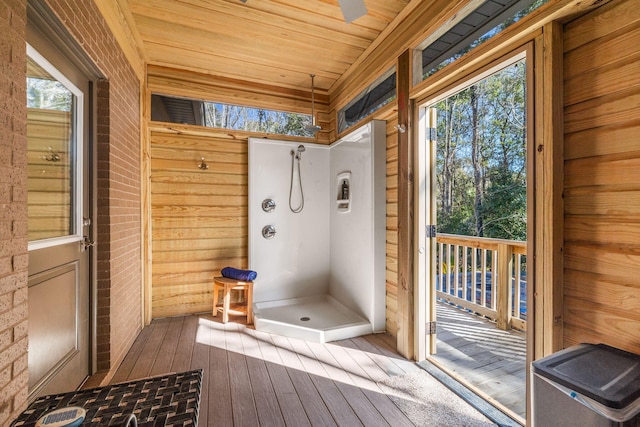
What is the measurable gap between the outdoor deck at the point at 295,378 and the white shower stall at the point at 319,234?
0.94 feet

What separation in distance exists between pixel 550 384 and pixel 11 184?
6.74 ft

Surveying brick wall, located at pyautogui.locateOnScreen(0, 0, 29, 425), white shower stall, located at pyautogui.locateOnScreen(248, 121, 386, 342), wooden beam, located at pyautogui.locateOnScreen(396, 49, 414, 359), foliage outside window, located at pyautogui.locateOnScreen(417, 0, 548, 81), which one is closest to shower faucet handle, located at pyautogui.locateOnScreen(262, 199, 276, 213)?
white shower stall, located at pyautogui.locateOnScreen(248, 121, 386, 342)

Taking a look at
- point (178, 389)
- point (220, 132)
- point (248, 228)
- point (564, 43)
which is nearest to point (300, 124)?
point (220, 132)

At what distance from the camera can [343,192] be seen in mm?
3320

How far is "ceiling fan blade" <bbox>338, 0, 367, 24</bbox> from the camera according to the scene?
4.78ft

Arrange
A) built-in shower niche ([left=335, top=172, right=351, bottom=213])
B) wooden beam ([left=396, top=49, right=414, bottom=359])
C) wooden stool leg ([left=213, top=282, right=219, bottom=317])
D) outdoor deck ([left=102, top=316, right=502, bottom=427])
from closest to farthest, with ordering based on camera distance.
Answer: outdoor deck ([left=102, top=316, right=502, bottom=427])
wooden beam ([left=396, top=49, right=414, bottom=359])
wooden stool leg ([left=213, top=282, right=219, bottom=317])
built-in shower niche ([left=335, top=172, right=351, bottom=213])

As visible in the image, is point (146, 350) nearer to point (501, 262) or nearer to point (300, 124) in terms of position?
point (300, 124)

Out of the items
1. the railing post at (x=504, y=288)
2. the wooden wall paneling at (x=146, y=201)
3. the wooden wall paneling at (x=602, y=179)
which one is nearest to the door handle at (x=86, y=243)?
the wooden wall paneling at (x=146, y=201)

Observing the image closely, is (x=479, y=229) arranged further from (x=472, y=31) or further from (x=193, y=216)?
(x=193, y=216)

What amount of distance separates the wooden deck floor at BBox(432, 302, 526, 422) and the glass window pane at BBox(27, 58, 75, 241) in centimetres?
256

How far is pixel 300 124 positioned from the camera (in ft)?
11.8

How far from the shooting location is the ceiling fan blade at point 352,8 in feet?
4.78

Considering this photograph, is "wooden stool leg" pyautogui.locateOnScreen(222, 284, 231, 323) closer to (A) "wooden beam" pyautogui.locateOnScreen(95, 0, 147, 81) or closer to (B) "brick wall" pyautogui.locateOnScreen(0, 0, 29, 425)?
(B) "brick wall" pyautogui.locateOnScreen(0, 0, 29, 425)

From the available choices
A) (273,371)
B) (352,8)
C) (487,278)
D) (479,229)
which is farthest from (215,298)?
(479,229)
